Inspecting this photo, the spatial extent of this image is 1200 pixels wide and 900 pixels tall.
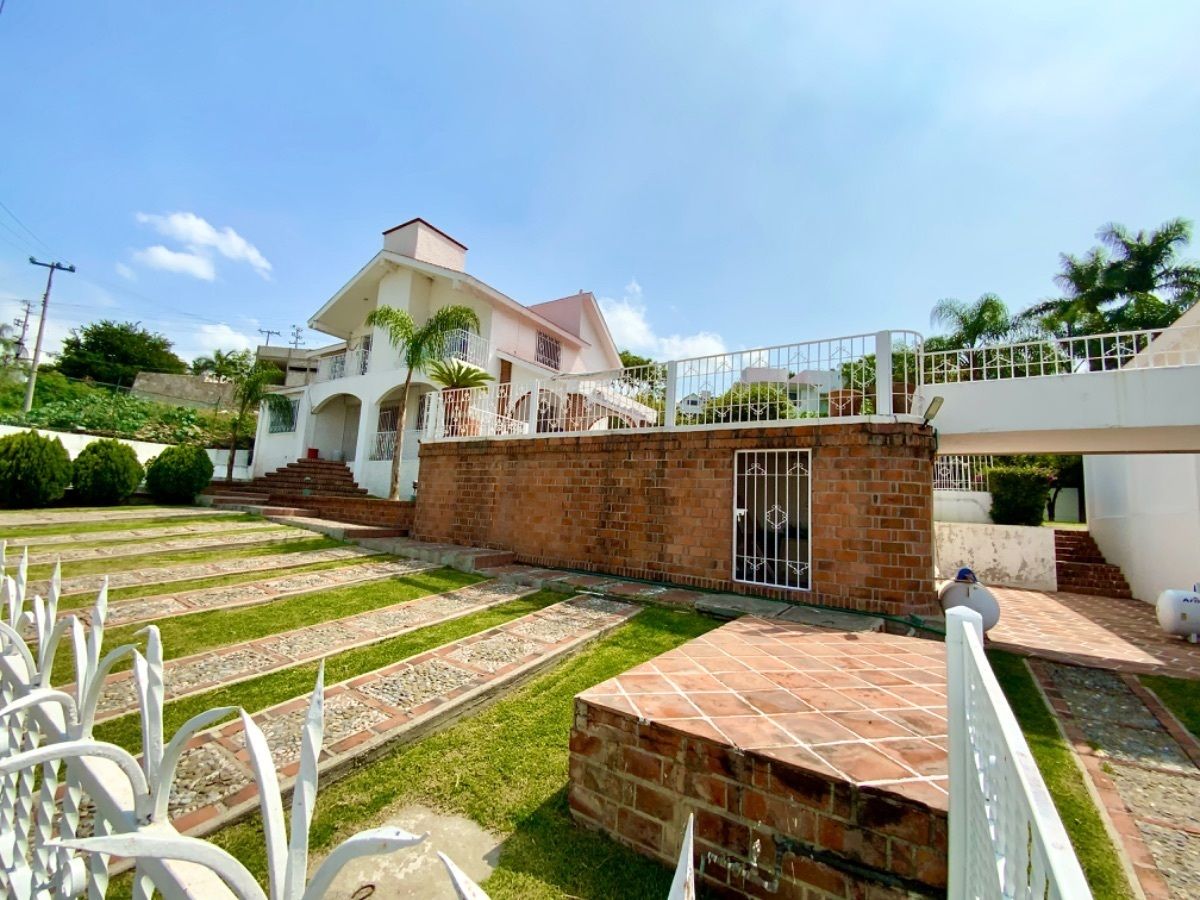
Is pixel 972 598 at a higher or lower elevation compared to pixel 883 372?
lower

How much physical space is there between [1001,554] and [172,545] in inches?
638

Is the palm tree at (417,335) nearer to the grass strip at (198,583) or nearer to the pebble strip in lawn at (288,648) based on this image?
the grass strip at (198,583)

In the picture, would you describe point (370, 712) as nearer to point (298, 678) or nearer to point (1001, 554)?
point (298, 678)

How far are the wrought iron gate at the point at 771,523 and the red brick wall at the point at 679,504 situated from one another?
0.40 feet

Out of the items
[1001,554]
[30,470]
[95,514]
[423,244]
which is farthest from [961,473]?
[30,470]

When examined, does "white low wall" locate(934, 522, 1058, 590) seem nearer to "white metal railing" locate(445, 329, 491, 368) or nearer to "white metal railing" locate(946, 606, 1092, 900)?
"white metal railing" locate(946, 606, 1092, 900)

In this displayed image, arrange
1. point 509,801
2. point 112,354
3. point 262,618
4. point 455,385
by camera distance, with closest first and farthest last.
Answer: point 509,801 < point 262,618 < point 455,385 < point 112,354

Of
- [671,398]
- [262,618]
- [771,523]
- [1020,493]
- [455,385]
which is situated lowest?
[262,618]

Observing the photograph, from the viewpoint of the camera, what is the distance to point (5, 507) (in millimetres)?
10492

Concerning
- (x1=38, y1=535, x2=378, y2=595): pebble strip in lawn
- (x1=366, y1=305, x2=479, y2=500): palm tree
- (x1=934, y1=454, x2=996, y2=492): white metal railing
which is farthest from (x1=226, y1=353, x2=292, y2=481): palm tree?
(x1=934, y1=454, x2=996, y2=492): white metal railing

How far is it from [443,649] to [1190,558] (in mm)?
11309

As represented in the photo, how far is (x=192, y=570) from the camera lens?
6.28 metres

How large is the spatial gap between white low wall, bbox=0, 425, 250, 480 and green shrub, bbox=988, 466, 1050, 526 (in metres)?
21.1

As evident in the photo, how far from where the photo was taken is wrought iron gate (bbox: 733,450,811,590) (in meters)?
6.09
